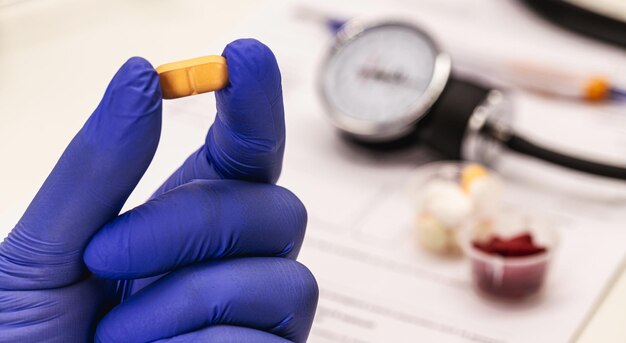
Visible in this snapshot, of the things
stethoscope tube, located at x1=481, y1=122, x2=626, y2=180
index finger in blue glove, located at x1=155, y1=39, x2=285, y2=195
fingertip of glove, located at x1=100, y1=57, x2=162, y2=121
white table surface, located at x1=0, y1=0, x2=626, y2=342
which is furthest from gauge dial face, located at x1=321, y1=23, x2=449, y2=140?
fingertip of glove, located at x1=100, y1=57, x2=162, y2=121

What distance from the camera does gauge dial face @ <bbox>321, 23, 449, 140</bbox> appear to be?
34.4 inches

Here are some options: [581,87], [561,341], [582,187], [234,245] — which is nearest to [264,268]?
[234,245]

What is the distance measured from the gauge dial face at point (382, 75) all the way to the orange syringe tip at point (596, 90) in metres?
0.20

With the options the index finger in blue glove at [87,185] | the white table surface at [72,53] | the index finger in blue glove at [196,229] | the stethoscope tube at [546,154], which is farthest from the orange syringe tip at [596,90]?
the index finger in blue glove at [87,185]

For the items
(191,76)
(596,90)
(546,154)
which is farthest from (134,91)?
(596,90)

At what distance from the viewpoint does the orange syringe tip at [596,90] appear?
97 centimetres

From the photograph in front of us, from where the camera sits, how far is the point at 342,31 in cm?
95

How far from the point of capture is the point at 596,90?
38.0 inches

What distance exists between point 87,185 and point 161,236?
2.0 inches

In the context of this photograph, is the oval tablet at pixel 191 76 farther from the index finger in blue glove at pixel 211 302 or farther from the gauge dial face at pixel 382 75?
the gauge dial face at pixel 382 75

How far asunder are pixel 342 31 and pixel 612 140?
1.02 ft

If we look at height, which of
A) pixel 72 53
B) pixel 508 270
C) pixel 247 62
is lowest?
pixel 508 270

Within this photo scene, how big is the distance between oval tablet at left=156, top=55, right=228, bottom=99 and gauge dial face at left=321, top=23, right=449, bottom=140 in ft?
1.37

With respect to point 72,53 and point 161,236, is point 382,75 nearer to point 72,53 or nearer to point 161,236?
point 72,53
